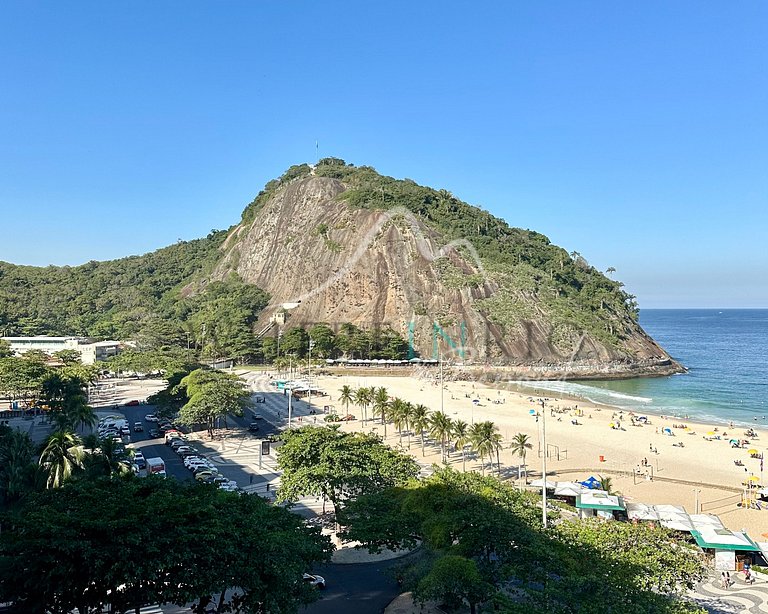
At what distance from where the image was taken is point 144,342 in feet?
356

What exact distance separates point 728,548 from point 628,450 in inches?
1017

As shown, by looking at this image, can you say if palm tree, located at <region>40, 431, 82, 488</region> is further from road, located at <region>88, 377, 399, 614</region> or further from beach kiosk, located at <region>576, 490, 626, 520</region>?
beach kiosk, located at <region>576, 490, 626, 520</region>

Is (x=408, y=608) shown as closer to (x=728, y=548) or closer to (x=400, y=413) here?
(x=728, y=548)

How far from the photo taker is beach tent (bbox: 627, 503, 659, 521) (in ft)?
92.5

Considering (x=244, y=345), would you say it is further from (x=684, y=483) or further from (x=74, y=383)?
(x=684, y=483)

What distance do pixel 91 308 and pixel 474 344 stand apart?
112584 millimetres

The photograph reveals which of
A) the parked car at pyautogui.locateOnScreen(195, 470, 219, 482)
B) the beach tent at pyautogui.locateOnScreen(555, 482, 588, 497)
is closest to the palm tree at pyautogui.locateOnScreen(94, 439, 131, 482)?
the parked car at pyautogui.locateOnScreen(195, 470, 219, 482)

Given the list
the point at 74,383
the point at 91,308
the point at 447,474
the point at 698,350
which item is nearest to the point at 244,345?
the point at 74,383

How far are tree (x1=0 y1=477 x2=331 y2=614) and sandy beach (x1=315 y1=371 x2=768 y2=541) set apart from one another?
1576 cm

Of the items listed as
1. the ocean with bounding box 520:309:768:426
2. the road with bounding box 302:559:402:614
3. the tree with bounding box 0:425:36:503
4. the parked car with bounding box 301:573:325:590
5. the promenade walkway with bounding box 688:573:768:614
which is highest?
the tree with bounding box 0:425:36:503

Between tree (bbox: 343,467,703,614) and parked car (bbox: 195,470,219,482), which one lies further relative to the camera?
A: parked car (bbox: 195,470,219,482)

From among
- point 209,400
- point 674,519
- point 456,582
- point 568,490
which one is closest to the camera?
point 456,582

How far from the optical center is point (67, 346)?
107 metres

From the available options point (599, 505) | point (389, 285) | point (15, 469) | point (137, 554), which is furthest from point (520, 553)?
point (389, 285)
